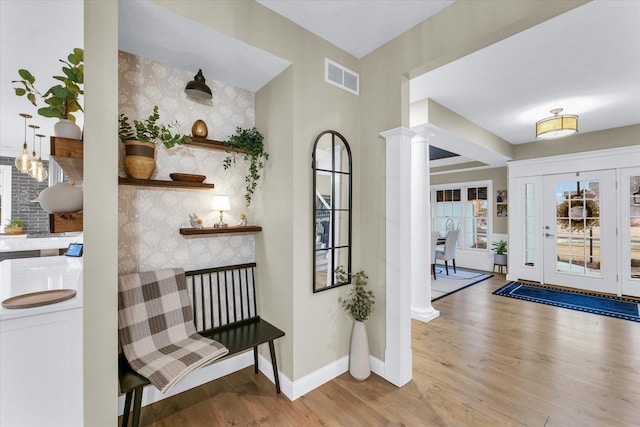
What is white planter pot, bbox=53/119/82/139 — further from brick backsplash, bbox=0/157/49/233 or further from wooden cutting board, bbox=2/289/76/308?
wooden cutting board, bbox=2/289/76/308

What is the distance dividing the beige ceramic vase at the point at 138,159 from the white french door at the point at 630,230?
20.9 feet

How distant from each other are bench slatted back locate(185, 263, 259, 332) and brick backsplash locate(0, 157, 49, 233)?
0.91m

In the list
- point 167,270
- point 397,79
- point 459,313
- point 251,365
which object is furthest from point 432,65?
point 459,313

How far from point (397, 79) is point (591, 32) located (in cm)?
159

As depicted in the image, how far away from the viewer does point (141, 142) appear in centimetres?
183

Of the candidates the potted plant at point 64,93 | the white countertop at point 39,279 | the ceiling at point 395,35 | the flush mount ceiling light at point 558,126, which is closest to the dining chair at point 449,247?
the flush mount ceiling light at point 558,126

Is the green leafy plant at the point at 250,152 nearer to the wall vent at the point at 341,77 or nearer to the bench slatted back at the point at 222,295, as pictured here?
the bench slatted back at the point at 222,295

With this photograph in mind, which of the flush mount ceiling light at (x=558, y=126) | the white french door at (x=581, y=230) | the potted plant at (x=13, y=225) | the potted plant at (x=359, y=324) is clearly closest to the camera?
the potted plant at (x=13, y=225)

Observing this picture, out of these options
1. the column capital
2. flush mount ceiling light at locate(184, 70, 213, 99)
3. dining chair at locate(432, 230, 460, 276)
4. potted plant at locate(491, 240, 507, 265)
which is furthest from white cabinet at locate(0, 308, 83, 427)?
potted plant at locate(491, 240, 507, 265)

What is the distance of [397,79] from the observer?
2.20 meters

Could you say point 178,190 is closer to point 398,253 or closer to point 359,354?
point 398,253

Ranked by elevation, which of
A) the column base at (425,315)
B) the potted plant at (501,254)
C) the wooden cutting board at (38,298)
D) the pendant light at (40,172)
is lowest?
the column base at (425,315)

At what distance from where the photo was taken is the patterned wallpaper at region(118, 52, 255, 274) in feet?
6.37

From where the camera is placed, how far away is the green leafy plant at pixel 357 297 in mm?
2295
